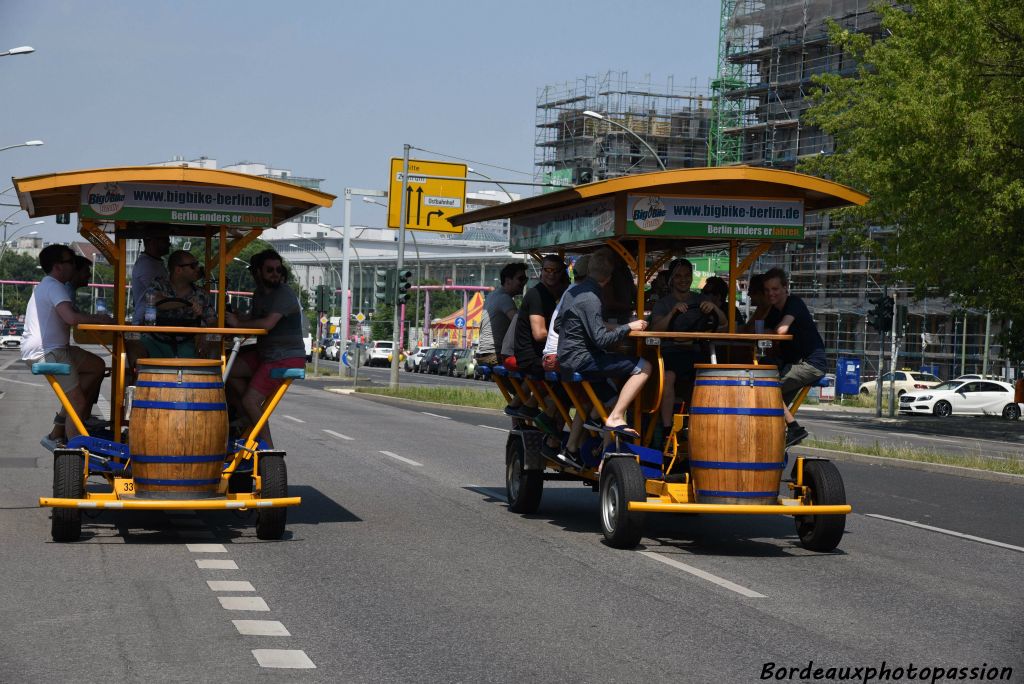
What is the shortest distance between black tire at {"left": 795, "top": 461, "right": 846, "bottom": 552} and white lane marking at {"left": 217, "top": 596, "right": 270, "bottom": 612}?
4460mm

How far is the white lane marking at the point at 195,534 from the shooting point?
1162 cm

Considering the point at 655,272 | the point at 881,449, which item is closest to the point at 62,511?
the point at 655,272

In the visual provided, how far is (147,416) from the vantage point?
35.8ft

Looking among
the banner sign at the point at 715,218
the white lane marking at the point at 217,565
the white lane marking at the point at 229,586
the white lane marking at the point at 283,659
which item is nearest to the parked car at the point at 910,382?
the banner sign at the point at 715,218

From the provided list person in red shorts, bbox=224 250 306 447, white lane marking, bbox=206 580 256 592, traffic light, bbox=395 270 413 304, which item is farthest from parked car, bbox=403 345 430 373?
white lane marking, bbox=206 580 256 592

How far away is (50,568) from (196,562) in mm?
959

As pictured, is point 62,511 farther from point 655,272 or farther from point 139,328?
point 655,272

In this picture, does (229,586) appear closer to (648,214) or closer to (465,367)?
(648,214)

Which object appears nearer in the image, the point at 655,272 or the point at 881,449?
the point at 655,272

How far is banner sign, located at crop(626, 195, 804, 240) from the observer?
39.0ft

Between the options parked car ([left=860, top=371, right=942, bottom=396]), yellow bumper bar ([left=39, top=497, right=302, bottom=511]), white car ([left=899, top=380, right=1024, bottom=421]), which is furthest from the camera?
parked car ([left=860, top=371, right=942, bottom=396])

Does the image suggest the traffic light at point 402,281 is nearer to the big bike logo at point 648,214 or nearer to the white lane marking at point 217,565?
the big bike logo at point 648,214

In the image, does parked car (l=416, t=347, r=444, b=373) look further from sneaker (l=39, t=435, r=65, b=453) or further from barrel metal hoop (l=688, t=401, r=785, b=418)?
barrel metal hoop (l=688, t=401, r=785, b=418)

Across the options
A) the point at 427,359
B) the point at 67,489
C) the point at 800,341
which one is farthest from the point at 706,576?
the point at 427,359
